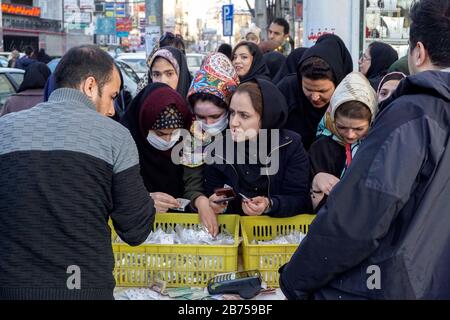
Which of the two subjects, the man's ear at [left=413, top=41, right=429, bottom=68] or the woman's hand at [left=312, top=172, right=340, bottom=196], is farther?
the woman's hand at [left=312, top=172, right=340, bottom=196]

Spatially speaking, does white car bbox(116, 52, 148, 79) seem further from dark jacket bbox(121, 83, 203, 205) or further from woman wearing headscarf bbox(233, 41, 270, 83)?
dark jacket bbox(121, 83, 203, 205)

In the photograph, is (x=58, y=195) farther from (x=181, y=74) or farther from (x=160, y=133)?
(x=181, y=74)

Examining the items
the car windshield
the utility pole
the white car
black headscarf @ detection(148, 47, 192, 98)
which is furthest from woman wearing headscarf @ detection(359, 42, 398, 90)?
the utility pole

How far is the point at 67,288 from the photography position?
2.06 meters

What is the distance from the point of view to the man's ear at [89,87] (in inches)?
87.4

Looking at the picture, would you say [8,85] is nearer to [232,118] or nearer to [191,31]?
[232,118]

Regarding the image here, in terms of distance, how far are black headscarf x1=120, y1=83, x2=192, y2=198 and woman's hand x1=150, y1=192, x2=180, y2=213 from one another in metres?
0.28

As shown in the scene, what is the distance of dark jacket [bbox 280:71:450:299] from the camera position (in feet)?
5.34

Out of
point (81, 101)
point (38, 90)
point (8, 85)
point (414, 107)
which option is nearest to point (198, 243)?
point (81, 101)

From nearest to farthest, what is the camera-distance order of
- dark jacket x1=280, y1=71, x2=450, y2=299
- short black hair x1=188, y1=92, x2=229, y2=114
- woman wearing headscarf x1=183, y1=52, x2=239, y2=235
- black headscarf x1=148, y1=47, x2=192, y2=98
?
dark jacket x1=280, y1=71, x2=450, y2=299 → woman wearing headscarf x1=183, y1=52, x2=239, y2=235 → short black hair x1=188, y1=92, x2=229, y2=114 → black headscarf x1=148, y1=47, x2=192, y2=98

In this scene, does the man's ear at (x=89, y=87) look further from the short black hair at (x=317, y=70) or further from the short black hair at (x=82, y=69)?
the short black hair at (x=317, y=70)

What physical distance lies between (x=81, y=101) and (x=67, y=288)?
704mm

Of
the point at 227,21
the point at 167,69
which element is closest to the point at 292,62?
the point at 167,69

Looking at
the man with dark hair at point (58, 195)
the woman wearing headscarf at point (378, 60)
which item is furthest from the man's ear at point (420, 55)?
the woman wearing headscarf at point (378, 60)
